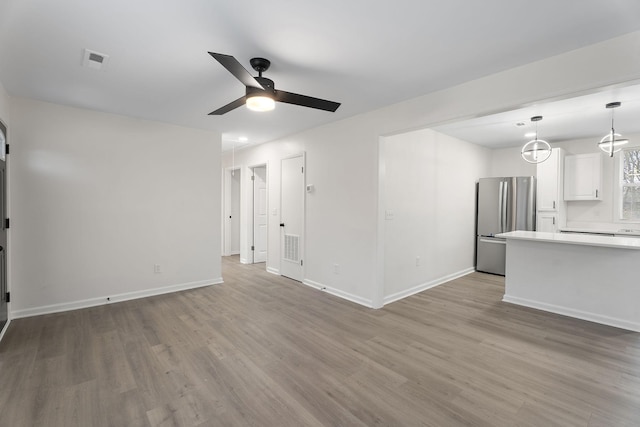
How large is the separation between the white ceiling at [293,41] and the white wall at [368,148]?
14 centimetres

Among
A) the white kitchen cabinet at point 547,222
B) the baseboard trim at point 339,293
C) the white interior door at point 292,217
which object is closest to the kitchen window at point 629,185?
the white kitchen cabinet at point 547,222

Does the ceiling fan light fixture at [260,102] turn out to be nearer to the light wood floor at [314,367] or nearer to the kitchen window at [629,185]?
the light wood floor at [314,367]

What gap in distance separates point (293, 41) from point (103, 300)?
13.2 ft

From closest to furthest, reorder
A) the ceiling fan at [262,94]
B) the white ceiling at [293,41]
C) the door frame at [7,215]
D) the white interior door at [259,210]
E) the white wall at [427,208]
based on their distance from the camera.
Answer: the white ceiling at [293,41] → the ceiling fan at [262,94] → the door frame at [7,215] → the white wall at [427,208] → the white interior door at [259,210]

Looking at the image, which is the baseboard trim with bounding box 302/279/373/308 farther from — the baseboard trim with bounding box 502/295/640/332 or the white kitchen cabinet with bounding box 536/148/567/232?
the white kitchen cabinet with bounding box 536/148/567/232

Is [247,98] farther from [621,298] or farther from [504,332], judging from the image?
[621,298]

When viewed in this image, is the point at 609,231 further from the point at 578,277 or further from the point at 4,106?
the point at 4,106

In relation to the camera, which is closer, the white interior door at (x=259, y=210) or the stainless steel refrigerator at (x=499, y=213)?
the stainless steel refrigerator at (x=499, y=213)

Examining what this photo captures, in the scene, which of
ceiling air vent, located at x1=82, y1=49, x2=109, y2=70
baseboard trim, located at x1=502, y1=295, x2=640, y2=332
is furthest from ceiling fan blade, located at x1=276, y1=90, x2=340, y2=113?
baseboard trim, located at x1=502, y1=295, x2=640, y2=332

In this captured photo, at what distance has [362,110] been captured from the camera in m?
3.82

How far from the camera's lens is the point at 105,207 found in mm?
3963

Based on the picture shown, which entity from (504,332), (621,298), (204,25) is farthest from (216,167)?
(621,298)

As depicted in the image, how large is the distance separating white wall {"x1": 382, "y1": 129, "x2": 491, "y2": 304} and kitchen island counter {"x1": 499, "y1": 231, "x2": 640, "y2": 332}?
3.74ft

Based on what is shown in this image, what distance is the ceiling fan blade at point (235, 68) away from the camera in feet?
6.08
